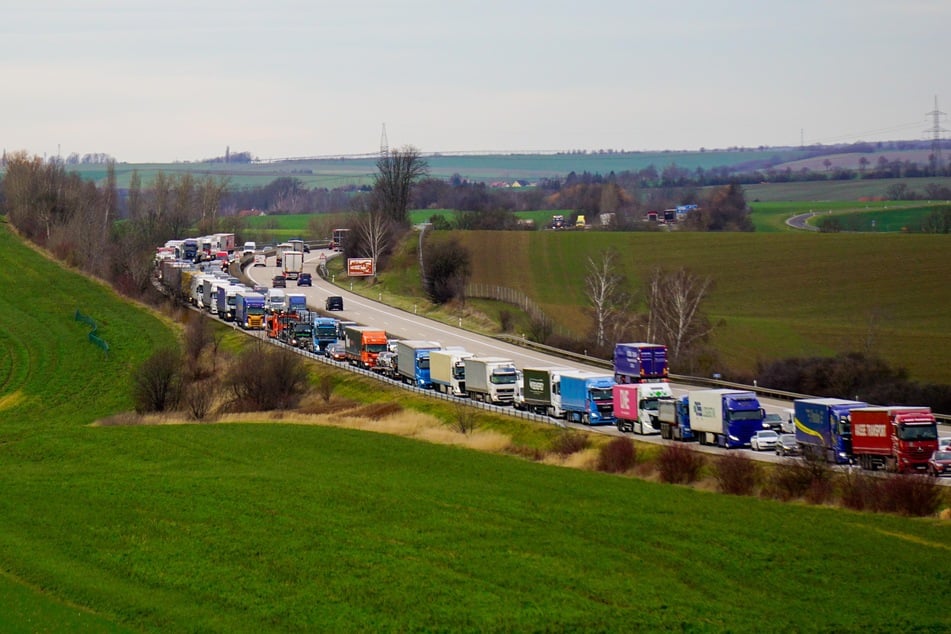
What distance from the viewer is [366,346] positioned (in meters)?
71.0

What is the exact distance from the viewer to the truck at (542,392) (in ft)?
175

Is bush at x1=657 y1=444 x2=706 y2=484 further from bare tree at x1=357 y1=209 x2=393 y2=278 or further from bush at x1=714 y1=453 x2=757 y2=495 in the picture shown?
bare tree at x1=357 y1=209 x2=393 y2=278

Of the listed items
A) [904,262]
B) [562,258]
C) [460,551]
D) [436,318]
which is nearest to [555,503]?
[460,551]

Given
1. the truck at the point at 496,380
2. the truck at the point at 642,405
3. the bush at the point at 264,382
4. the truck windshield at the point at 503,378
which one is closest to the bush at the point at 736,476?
the truck at the point at 642,405

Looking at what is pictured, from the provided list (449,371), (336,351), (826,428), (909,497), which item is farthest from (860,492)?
(336,351)

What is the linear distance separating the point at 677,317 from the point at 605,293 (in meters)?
14.3

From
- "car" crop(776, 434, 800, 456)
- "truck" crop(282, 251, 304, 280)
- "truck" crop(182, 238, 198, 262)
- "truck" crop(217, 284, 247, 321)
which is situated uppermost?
"truck" crop(182, 238, 198, 262)

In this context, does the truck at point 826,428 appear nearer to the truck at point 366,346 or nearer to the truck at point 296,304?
the truck at point 366,346

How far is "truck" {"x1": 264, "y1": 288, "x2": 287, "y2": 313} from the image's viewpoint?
84.9 m

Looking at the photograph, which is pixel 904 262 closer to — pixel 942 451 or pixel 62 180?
pixel 942 451

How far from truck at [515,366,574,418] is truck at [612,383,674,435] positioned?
4250mm

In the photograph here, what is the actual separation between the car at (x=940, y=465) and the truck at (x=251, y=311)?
56.7 meters

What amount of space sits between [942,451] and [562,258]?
7618 cm

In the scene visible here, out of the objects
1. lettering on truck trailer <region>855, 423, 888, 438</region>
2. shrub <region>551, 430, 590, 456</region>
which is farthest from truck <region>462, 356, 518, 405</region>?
lettering on truck trailer <region>855, 423, 888, 438</region>
